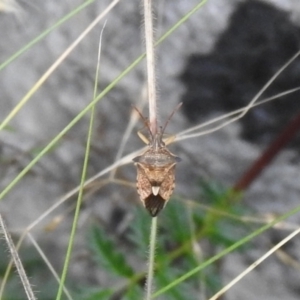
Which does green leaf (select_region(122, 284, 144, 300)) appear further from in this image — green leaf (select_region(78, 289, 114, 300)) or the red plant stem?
the red plant stem

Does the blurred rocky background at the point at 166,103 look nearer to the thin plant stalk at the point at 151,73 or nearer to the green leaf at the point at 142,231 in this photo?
the green leaf at the point at 142,231

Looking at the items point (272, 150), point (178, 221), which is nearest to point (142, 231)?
point (178, 221)

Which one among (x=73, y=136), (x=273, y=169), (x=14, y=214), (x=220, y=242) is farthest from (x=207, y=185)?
(x=14, y=214)

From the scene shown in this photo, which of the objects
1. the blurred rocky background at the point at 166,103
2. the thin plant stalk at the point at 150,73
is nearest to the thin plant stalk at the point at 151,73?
the thin plant stalk at the point at 150,73

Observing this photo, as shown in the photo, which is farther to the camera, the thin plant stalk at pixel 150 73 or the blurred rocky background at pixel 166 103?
the blurred rocky background at pixel 166 103

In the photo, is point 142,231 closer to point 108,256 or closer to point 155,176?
point 108,256
